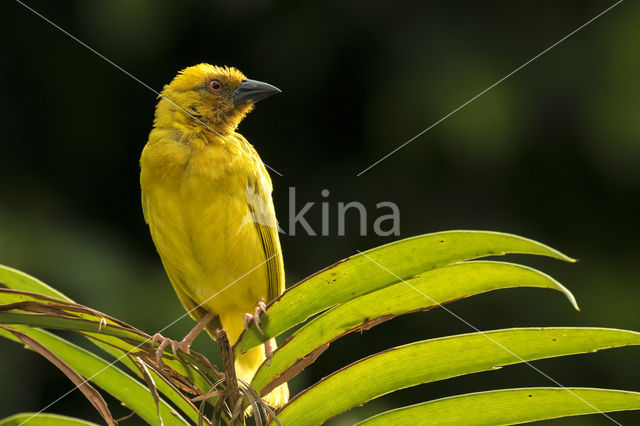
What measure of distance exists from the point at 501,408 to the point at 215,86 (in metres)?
2.25

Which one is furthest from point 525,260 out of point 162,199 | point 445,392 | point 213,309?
point 162,199

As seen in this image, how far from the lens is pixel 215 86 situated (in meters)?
3.12

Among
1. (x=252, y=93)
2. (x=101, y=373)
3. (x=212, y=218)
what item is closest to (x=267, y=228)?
(x=212, y=218)

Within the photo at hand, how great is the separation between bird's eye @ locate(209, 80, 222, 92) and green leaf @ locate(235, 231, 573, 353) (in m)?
1.94

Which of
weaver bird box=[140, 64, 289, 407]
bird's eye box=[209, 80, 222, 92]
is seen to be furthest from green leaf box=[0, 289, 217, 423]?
bird's eye box=[209, 80, 222, 92]

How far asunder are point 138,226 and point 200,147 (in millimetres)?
3030

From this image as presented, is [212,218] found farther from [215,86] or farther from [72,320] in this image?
[72,320]

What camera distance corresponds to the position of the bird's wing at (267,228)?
8.91 ft

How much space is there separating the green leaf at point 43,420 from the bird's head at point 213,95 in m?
1.72

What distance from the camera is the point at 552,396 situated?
1256 mm

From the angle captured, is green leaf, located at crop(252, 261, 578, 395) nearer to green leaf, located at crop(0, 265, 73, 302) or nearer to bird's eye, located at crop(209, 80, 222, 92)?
green leaf, located at crop(0, 265, 73, 302)

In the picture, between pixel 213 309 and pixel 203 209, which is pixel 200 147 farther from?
pixel 213 309

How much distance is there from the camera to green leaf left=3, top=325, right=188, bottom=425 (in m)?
1.43

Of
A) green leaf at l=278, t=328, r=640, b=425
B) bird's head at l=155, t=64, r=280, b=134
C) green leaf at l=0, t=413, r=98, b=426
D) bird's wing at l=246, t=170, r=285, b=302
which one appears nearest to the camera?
green leaf at l=278, t=328, r=640, b=425
